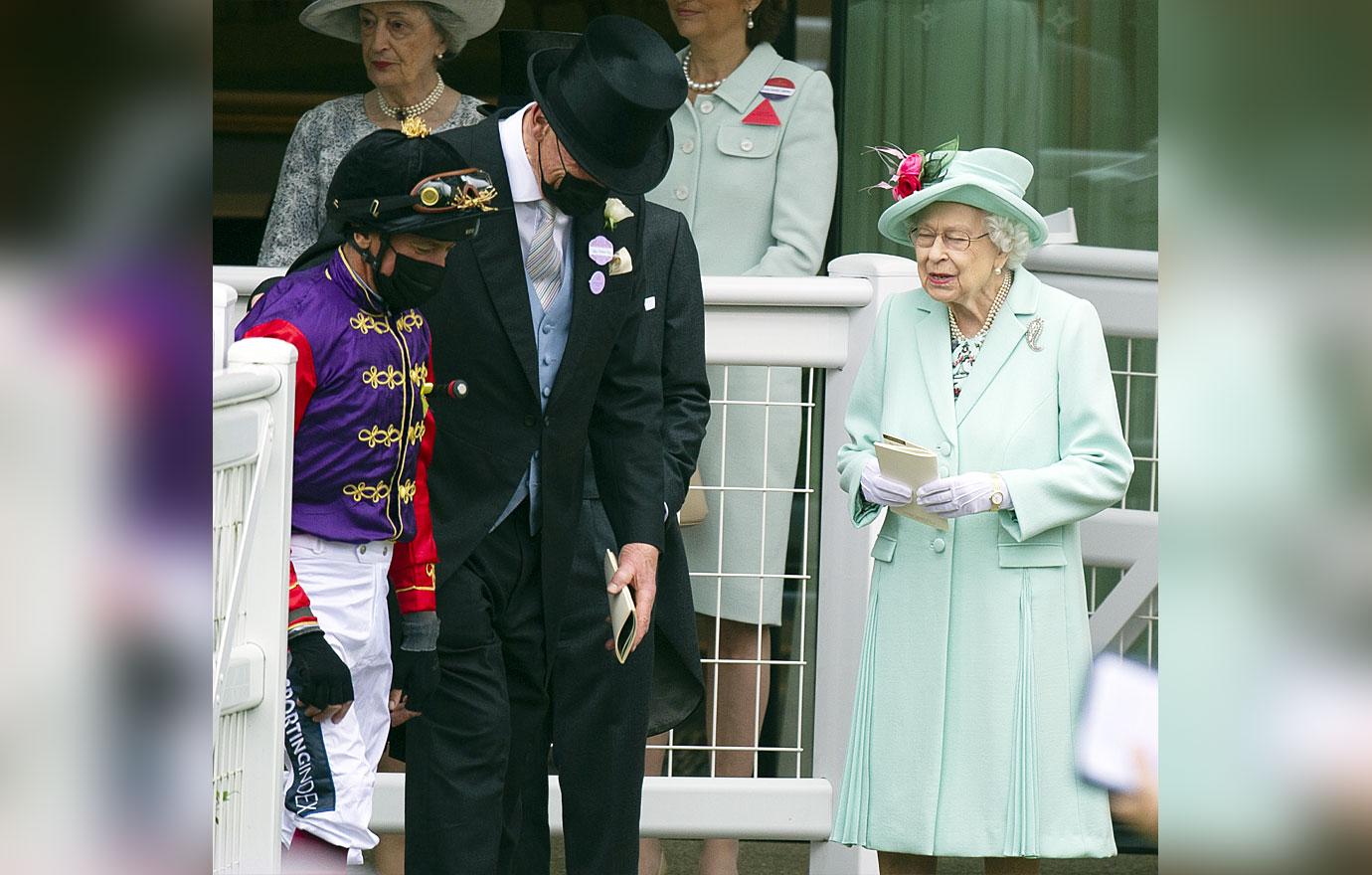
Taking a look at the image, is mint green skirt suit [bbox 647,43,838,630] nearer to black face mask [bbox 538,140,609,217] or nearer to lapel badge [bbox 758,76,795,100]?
lapel badge [bbox 758,76,795,100]

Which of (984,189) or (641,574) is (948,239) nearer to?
(984,189)

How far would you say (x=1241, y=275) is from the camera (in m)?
0.93

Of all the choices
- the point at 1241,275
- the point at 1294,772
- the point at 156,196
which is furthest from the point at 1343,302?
the point at 156,196

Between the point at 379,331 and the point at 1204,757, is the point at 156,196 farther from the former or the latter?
the point at 379,331

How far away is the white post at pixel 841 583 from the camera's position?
430cm

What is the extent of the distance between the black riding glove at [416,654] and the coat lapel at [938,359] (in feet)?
3.98

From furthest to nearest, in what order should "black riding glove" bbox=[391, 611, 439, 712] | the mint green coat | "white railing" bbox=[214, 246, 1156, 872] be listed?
"white railing" bbox=[214, 246, 1156, 872] → the mint green coat → "black riding glove" bbox=[391, 611, 439, 712]

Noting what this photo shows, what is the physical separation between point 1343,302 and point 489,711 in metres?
2.50

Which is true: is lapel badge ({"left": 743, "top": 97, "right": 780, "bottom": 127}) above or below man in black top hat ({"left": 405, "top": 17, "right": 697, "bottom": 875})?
above

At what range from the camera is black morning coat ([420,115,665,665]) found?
128 inches

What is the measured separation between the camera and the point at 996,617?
144 inches

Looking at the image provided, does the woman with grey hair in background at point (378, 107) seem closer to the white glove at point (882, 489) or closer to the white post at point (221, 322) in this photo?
the white glove at point (882, 489)

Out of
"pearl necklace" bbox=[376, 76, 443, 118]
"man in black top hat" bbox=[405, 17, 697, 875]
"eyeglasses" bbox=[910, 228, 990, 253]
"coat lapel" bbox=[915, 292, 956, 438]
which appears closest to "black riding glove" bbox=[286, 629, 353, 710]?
"man in black top hat" bbox=[405, 17, 697, 875]

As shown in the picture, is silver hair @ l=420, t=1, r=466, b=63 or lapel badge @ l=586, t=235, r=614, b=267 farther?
silver hair @ l=420, t=1, r=466, b=63
